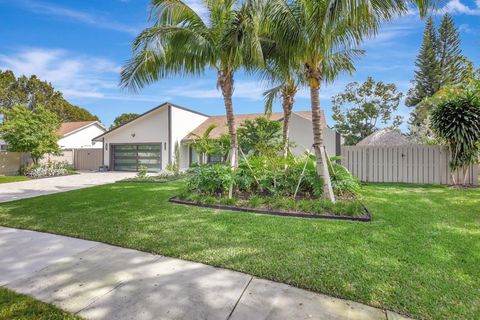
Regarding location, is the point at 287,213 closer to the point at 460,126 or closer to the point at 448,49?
the point at 460,126

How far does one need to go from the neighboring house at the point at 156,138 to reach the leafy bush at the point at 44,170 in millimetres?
3736

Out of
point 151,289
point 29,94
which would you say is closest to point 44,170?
point 151,289

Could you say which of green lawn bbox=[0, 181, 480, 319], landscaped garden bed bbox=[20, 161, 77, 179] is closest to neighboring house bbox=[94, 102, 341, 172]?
landscaped garden bed bbox=[20, 161, 77, 179]

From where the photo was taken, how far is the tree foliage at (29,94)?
Answer: 2862 cm

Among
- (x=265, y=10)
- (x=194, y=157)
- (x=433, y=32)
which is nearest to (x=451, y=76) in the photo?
(x=433, y=32)

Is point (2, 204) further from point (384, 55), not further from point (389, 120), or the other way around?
point (389, 120)

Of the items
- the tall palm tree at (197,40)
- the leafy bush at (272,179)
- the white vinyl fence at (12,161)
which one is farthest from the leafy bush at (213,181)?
the white vinyl fence at (12,161)

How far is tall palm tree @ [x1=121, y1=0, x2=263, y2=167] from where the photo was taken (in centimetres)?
617

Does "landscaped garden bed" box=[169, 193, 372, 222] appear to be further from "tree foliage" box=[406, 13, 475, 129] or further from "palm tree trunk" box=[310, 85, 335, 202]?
"tree foliage" box=[406, 13, 475, 129]

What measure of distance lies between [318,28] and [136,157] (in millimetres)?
17367

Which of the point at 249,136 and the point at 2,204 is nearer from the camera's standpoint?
the point at 2,204

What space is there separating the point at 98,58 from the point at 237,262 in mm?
13859

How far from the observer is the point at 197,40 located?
21.5ft

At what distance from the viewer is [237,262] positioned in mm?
3162
